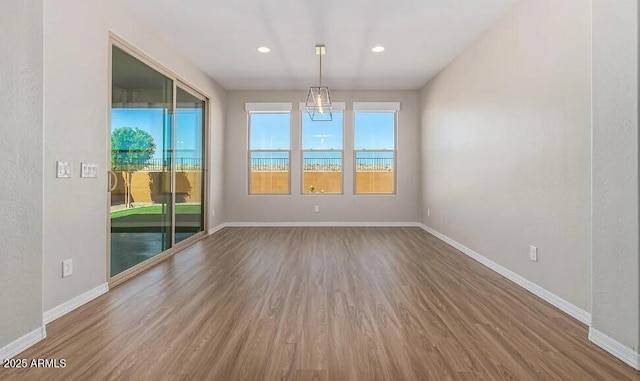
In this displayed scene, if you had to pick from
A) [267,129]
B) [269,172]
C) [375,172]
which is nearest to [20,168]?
[269,172]

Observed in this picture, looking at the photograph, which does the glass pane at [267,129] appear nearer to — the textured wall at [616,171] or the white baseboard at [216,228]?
the white baseboard at [216,228]

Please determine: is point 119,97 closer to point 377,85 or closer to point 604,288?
point 604,288

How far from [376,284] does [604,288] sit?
5.48 ft

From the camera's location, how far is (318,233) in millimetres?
6129

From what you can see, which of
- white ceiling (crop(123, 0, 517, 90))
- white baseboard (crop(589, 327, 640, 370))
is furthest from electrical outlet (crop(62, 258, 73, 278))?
white baseboard (crop(589, 327, 640, 370))

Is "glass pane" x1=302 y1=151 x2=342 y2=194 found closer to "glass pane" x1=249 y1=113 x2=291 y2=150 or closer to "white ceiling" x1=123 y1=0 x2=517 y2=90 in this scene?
"glass pane" x1=249 y1=113 x2=291 y2=150

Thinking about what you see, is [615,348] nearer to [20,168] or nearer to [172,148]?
[20,168]

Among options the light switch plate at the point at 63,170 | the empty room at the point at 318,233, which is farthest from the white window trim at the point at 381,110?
the light switch plate at the point at 63,170

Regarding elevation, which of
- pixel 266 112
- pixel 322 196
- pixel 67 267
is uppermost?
pixel 266 112

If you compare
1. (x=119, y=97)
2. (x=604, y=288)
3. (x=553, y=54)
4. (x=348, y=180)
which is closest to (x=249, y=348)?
(x=604, y=288)

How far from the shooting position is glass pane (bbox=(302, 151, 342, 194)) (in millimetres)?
7047

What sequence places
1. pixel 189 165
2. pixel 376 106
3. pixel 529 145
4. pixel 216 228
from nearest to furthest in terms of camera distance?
pixel 529 145, pixel 189 165, pixel 216 228, pixel 376 106

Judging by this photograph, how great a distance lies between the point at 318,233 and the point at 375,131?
7.96 ft

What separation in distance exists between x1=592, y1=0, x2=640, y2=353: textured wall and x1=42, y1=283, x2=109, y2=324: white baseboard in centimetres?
339
